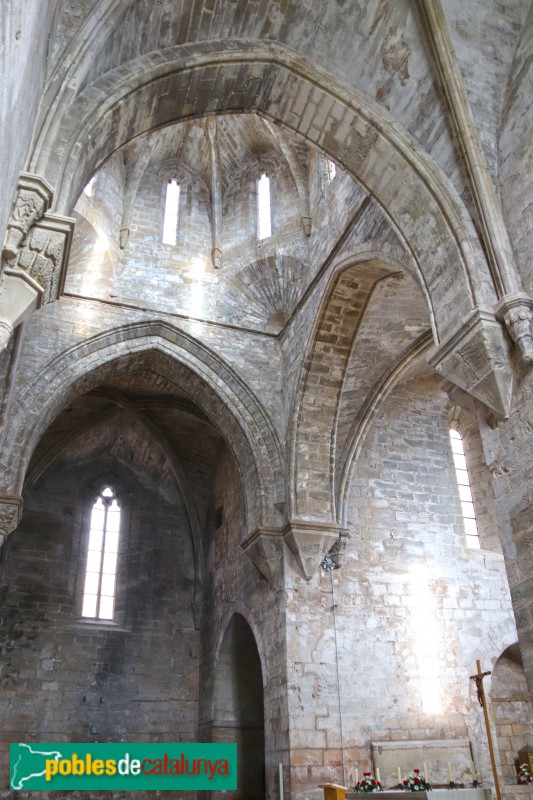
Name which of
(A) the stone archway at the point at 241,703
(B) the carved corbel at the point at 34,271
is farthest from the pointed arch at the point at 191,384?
(B) the carved corbel at the point at 34,271

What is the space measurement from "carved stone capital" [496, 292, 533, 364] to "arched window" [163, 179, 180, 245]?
772cm

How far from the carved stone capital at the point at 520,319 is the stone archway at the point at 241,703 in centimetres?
797

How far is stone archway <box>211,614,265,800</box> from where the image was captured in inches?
458

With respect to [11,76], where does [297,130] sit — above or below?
above

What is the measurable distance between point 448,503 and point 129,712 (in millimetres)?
6740

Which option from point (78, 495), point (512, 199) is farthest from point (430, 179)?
point (78, 495)

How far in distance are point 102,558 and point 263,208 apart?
7.49 m

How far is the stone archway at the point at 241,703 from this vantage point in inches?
458

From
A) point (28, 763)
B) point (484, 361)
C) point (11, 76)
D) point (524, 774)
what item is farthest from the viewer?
point (28, 763)

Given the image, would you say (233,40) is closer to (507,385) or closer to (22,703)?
(507,385)

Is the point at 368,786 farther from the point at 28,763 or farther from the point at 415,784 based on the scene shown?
the point at 28,763

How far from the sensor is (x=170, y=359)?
35.7ft

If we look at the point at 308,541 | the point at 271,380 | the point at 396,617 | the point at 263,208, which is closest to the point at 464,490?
the point at 396,617

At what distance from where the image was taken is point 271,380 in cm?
1116
